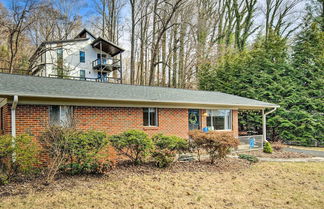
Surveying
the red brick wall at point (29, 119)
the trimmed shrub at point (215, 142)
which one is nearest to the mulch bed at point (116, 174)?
the trimmed shrub at point (215, 142)

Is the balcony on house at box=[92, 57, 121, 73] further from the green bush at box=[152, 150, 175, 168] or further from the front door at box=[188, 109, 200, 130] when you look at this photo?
the green bush at box=[152, 150, 175, 168]

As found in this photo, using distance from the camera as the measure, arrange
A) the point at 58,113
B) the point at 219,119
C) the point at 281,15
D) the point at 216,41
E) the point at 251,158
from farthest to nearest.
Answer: the point at 216,41, the point at 281,15, the point at 219,119, the point at 251,158, the point at 58,113

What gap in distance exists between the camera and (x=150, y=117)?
1038cm

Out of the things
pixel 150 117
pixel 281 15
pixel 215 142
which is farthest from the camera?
pixel 281 15

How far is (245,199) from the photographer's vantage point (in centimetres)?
505

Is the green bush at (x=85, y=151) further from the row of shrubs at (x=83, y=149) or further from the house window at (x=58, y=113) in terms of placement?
the house window at (x=58, y=113)

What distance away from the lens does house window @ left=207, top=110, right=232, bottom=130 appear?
1251cm

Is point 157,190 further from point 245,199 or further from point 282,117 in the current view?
point 282,117

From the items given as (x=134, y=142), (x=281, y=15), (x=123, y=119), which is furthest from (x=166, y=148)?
(x=281, y=15)

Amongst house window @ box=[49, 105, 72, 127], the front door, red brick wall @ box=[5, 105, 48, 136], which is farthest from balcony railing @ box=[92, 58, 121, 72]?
red brick wall @ box=[5, 105, 48, 136]

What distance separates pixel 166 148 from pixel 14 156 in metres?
4.48

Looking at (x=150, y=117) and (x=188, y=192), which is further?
(x=150, y=117)

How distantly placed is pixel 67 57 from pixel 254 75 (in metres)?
19.4

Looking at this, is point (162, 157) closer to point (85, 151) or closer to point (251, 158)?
point (85, 151)
